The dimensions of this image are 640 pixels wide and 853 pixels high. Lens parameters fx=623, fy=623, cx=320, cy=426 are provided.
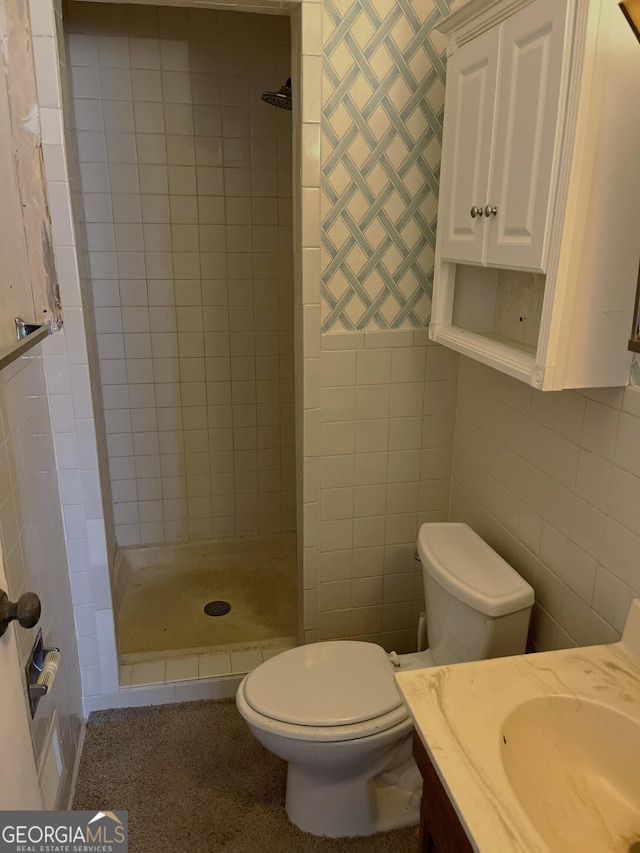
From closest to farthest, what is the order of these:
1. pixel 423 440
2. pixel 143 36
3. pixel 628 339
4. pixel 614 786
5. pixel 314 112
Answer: pixel 614 786 < pixel 628 339 < pixel 314 112 < pixel 423 440 < pixel 143 36

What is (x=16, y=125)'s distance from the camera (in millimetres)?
1501

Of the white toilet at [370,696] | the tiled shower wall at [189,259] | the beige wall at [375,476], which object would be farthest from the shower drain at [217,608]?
the white toilet at [370,696]

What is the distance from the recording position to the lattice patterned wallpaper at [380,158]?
1640mm

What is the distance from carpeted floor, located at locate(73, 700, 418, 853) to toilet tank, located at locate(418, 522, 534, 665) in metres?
0.58

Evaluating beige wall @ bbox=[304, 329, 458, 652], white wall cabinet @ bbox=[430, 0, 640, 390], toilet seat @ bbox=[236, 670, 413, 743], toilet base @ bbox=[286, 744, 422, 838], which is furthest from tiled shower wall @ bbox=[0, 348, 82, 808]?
white wall cabinet @ bbox=[430, 0, 640, 390]

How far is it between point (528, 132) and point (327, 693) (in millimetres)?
1342

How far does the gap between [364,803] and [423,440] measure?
104 centimetres

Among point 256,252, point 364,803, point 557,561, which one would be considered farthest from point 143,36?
point 364,803

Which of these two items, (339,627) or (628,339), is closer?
(628,339)

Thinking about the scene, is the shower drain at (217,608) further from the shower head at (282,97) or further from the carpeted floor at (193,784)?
the shower head at (282,97)

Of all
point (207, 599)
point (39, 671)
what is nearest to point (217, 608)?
point (207, 599)

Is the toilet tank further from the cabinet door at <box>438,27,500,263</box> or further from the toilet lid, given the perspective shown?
the cabinet door at <box>438,27,500,263</box>

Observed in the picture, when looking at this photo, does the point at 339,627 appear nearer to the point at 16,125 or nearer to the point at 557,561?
the point at 557,561

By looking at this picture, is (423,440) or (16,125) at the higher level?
(16,125)
